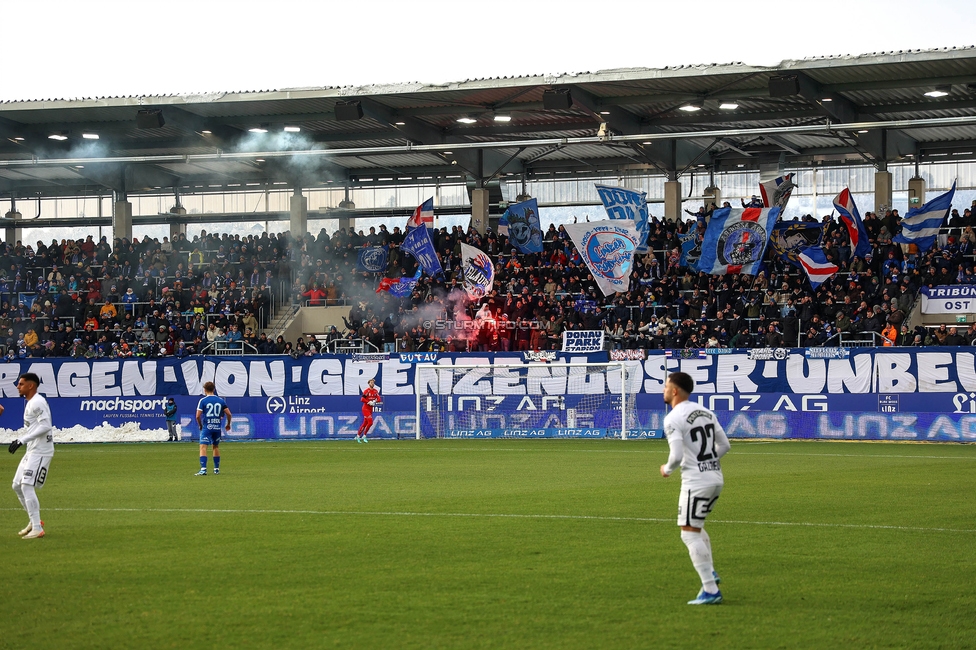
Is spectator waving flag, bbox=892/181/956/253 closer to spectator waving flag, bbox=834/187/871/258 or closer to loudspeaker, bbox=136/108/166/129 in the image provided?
spectator waving flag, bbox=834/187/871/258

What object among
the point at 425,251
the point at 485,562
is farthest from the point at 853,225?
the point at 485,562

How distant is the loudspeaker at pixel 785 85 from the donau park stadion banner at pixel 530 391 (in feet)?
29.7

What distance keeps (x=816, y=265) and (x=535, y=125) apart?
13330mm

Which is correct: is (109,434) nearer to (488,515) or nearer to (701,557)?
(488,515)

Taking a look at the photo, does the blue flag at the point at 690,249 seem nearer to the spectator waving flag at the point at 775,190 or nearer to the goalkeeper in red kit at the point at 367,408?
the spectator waving flag at the point at 775,190

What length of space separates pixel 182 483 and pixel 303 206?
31.4m

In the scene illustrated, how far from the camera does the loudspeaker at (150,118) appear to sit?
135 ft

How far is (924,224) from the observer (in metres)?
37.9

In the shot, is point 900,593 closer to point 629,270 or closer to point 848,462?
point 848,462

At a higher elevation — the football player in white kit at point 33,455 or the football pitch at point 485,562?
the football player in white kit at point 33,455

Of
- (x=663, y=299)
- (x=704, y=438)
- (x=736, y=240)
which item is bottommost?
(x=704, y=438)

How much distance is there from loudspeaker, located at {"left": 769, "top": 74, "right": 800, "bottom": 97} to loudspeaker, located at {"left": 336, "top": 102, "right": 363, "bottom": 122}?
14.7 metres

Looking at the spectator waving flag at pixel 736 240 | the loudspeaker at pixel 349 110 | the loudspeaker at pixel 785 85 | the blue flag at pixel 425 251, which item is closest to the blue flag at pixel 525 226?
the blue flag at pixel 425 251

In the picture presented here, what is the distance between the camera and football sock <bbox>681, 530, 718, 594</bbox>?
30.3 feet
